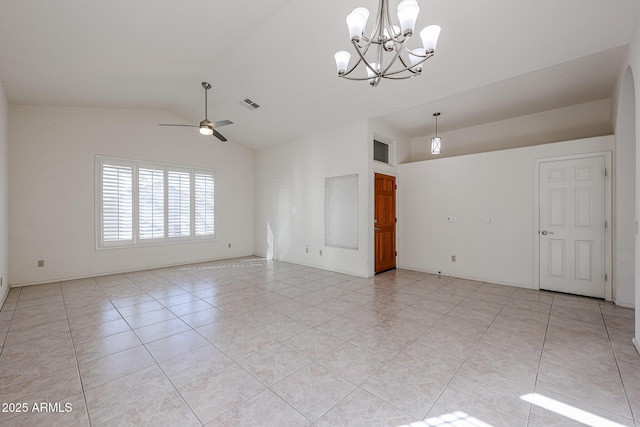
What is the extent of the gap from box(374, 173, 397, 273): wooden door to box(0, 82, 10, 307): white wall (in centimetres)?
591

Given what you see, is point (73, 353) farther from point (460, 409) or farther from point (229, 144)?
point (229, 144)

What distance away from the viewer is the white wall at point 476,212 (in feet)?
14.4

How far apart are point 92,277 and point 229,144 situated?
13.8 feet

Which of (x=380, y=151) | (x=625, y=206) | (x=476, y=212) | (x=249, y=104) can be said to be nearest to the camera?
(x=625, y=206)

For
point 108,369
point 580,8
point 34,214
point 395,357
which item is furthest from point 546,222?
point 34,214

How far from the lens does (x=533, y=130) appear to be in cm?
481

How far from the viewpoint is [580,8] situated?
258 cm

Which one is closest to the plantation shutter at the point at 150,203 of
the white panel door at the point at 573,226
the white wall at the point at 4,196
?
the white wall at the point at 4,196

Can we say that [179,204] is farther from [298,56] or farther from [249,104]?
[298,56]

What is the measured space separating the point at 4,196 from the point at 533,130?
8861 mm

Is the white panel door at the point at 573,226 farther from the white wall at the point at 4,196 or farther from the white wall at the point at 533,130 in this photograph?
the white wall at the point at 4,196

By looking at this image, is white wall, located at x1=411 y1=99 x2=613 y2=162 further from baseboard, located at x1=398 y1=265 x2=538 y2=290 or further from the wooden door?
baseboard, located at x1=398 y1=265 x2=538 y2=290

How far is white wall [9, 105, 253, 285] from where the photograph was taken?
4.57 m

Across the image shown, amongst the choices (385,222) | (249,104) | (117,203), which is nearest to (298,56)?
(249,104)
